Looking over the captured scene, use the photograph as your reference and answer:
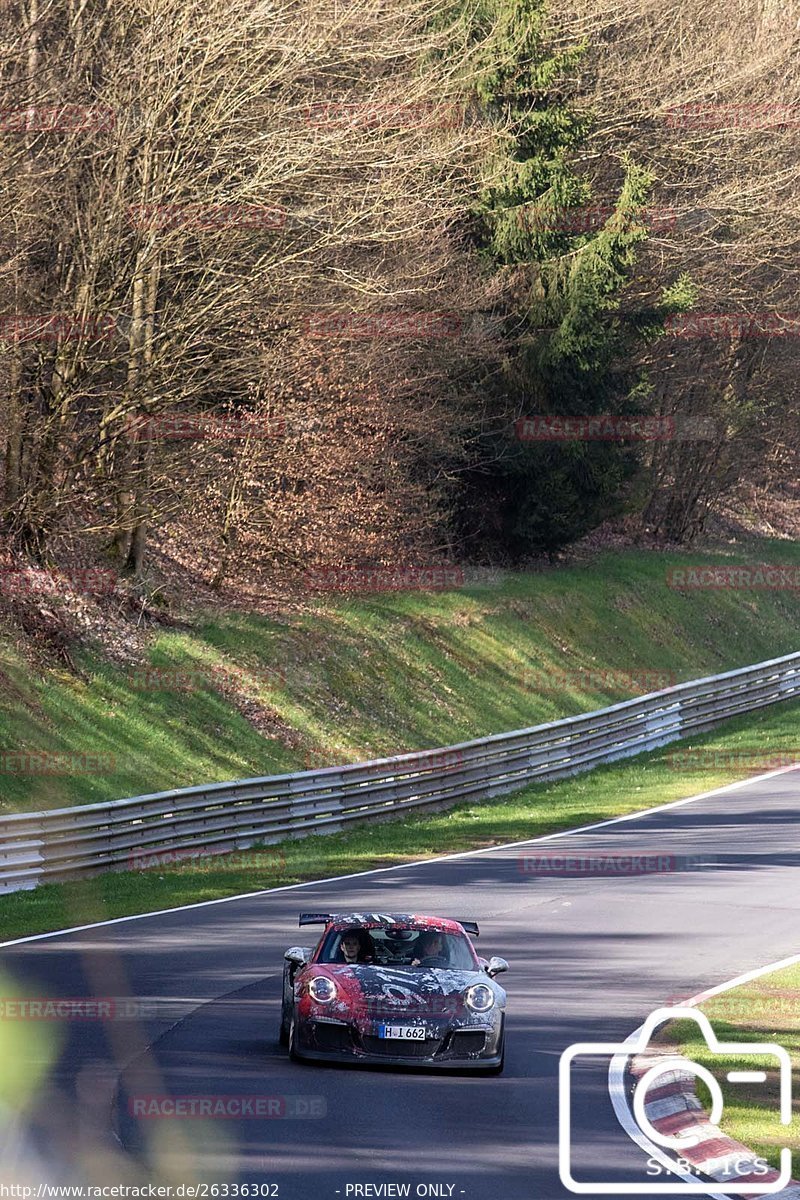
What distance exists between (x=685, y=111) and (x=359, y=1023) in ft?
116

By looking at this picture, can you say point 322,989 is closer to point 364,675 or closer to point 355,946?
point 355,946

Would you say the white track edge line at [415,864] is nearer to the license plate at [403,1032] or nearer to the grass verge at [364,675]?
the grass verge at [364,675]

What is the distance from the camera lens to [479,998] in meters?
11.8

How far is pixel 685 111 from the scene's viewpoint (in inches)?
1661

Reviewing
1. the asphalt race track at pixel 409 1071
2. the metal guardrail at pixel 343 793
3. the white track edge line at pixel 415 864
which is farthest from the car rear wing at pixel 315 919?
the metal guardrail at pixel 343 793

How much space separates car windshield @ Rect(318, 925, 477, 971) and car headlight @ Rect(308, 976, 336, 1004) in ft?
1.70

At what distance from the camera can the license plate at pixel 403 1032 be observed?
11.5 meters

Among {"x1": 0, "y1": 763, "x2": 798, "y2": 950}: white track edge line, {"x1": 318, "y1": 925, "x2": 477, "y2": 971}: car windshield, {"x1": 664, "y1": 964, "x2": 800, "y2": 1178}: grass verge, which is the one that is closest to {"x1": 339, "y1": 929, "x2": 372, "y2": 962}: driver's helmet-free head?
{"x1": 318, "y1": 925, "x2": 477, "y2": 971}: car windshield

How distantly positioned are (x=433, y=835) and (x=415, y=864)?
3.03m

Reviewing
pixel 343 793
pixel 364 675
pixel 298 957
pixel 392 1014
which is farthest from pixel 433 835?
pixel 392 1014

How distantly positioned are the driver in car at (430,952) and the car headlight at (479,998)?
0.57 metres

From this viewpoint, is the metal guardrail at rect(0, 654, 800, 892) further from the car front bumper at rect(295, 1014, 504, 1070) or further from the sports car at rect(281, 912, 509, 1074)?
the car front bumper at rect(295, 1014, 504, 1070)

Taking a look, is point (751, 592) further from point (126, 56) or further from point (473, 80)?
point (126, 56)

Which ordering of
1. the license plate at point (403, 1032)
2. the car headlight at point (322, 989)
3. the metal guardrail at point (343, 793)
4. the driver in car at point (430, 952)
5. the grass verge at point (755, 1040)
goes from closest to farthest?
the grass verge at point (755, 1040)
the license plate at point (403, 1032)
the car headlight at point (322, 989)
the driver in car at point (430, 952)
the metal guardrail at point (343, 793)
